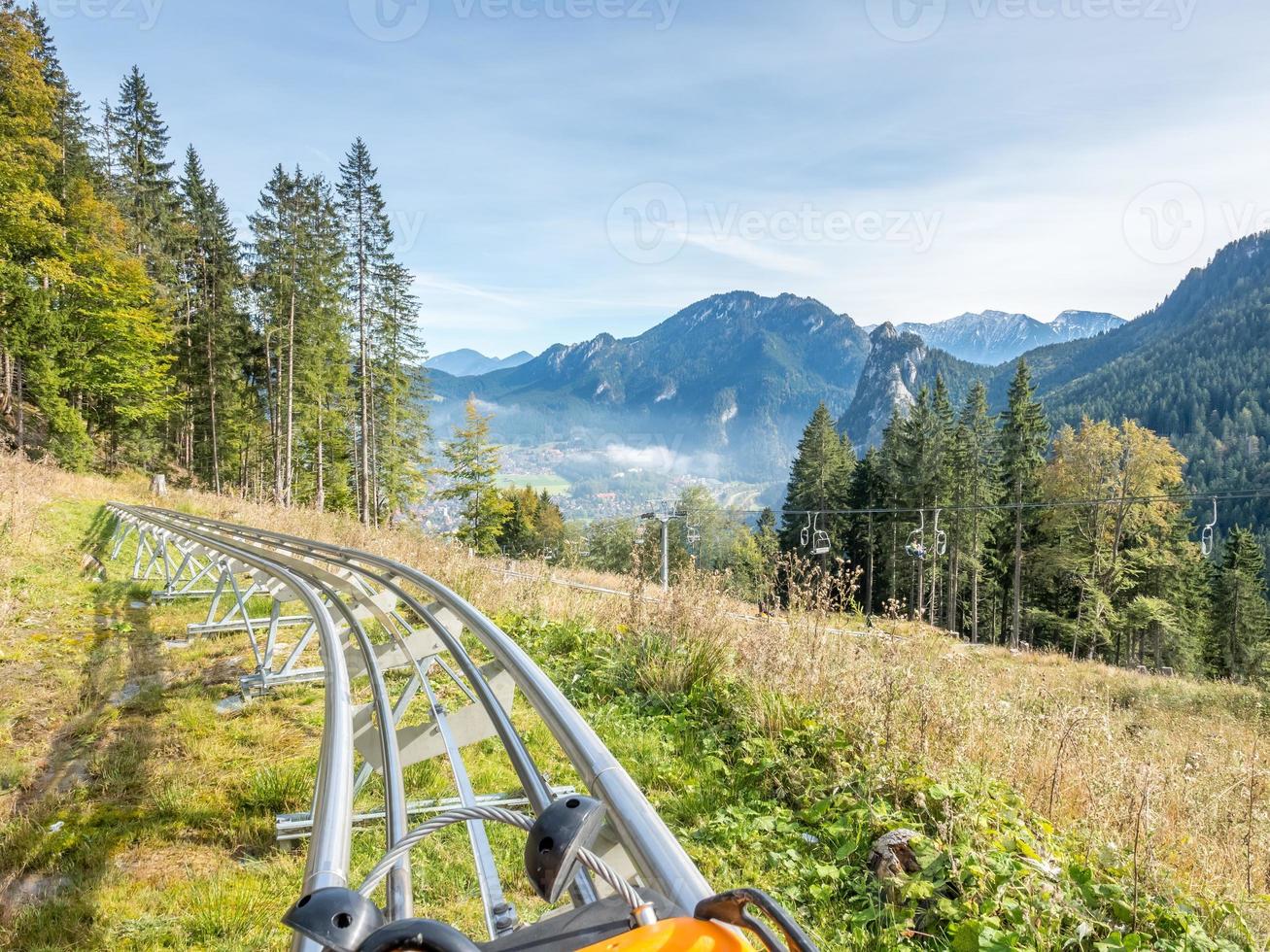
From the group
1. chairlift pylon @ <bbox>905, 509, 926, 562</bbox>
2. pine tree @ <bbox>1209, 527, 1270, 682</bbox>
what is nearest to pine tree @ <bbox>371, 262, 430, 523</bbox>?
chairlift pylon @ <bbox>905, 509, 926, 562</bbox>

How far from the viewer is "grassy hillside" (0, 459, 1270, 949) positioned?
Answer: 2.77 meters

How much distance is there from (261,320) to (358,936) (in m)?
37.7

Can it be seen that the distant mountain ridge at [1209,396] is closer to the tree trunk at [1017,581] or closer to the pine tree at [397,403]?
the tree trunk at [1017,581]

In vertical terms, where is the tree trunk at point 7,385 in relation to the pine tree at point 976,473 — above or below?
above

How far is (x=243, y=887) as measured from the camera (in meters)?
2.83

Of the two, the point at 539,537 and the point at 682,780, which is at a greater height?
the point at 682,780

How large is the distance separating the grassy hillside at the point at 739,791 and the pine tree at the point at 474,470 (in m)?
31.2

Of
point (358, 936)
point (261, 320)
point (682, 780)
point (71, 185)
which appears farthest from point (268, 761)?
point (261, 320)

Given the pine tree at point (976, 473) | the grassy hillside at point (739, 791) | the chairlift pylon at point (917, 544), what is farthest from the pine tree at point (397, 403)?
the pine tree at point (976, 473)

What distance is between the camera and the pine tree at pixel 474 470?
37.8 meters

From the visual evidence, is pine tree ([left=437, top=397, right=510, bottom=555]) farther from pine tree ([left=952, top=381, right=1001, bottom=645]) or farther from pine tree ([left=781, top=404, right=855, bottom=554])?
pine tree ([left=952, top=381, right=1001, bottom=645])

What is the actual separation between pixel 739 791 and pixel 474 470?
35.6 meters

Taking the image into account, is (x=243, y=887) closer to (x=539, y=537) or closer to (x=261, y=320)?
(x=261, y=320)

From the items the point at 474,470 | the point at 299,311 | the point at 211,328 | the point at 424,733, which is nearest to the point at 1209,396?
the point at 474,470
